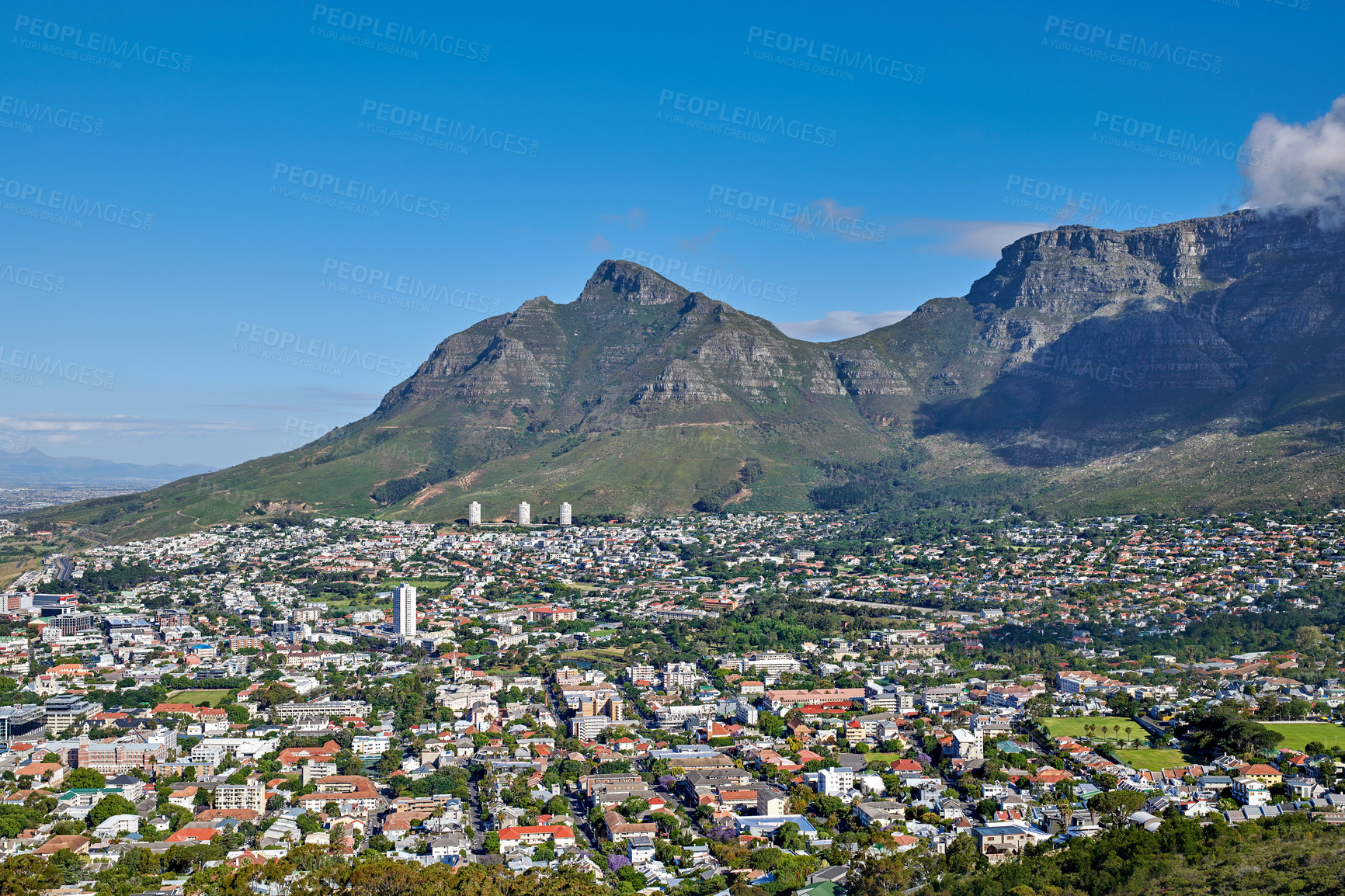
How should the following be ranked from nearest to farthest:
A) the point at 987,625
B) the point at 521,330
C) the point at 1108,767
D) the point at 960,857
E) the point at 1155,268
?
the point at 960,857, the point at 1108,767, the point at 987,625, the point at 1155,268, the point at 521,330

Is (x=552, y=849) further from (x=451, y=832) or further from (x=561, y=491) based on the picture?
(x=561, y=491)

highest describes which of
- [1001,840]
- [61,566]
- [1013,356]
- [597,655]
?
[1013,356]

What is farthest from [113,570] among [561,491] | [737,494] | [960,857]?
[960,857]

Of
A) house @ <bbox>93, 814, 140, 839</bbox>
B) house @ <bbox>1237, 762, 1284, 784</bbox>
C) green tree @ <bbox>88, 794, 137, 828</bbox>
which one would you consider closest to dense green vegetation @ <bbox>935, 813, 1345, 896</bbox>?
house @ <bbox>1237, 762, 1284, 784</bbox>

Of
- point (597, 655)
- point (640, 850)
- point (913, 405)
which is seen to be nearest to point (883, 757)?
point (640, 850)

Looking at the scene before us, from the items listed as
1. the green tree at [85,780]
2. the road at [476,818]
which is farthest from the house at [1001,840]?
the green tree at [85,780]

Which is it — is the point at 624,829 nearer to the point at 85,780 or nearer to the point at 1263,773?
the point at 85,780

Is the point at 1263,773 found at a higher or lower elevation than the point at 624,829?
higher
